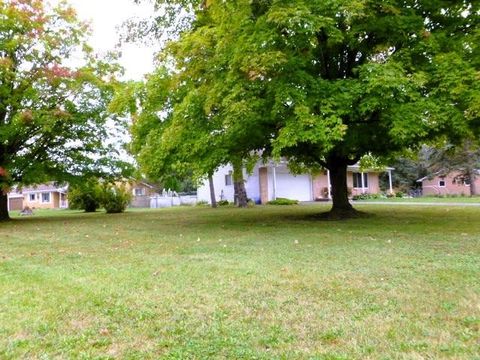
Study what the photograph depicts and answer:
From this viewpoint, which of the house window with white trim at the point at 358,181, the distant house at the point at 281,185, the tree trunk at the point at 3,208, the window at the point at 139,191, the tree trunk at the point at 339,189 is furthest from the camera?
the window at the point at 139,191

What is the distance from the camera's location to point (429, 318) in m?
4.23

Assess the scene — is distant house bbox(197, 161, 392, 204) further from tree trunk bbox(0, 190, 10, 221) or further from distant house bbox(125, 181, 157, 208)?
tree trunk bbox(0, 190, 10, 221)

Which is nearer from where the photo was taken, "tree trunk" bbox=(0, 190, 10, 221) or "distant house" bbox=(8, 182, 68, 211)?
"tree trunk" bbox=(0, 190, 10, 221)

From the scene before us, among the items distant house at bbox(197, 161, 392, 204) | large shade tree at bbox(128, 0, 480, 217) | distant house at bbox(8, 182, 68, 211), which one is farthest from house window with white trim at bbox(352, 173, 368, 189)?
distant house at bbox(8, 182, 68, 211)

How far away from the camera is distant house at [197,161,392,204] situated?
32.6m

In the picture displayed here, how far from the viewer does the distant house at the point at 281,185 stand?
32.6 meters

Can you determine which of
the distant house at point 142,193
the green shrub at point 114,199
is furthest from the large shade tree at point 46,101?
the distant house at point 142,193

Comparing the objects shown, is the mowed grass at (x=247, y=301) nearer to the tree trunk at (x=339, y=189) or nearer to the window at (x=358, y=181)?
the tree trunk at (x=339, y=189)

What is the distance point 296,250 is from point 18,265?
519 centimetres

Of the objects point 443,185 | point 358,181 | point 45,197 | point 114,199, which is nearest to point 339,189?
point 114,199

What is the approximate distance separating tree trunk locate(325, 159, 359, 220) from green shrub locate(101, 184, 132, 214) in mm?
17469

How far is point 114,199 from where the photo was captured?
29.9m

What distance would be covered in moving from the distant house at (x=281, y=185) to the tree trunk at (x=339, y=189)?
1396cm

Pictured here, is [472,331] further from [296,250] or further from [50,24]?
[50,24]
